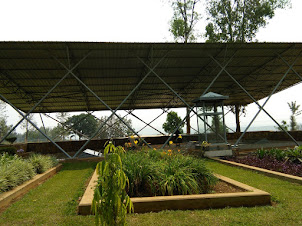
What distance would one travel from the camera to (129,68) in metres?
13.1

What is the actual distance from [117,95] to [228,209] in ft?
49.9

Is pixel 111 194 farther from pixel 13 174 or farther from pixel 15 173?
pixel 15 173

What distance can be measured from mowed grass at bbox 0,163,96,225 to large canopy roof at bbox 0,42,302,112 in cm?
624

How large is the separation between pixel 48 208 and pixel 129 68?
31.9ft

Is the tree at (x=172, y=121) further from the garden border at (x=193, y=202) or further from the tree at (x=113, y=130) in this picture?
the garden border at (x=193, y=202)

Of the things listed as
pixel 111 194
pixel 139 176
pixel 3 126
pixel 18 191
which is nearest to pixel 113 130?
pixel 3 126

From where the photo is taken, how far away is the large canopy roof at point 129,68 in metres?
10.5

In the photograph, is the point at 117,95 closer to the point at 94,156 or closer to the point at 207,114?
the point at 94,156


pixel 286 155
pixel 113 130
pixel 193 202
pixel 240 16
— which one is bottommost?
pixel 193 202

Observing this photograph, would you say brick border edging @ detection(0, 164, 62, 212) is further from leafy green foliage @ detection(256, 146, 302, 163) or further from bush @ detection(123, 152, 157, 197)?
leafy green foliage @ detection(256, 146, 302, 163)

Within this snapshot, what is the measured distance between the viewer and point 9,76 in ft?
41.7

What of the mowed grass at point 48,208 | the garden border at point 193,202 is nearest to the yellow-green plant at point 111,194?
the mowed grass at point 48,208

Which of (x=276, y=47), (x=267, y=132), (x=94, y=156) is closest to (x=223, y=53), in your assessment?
(x=276, y=47)

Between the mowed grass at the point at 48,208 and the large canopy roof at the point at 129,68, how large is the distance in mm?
6241
